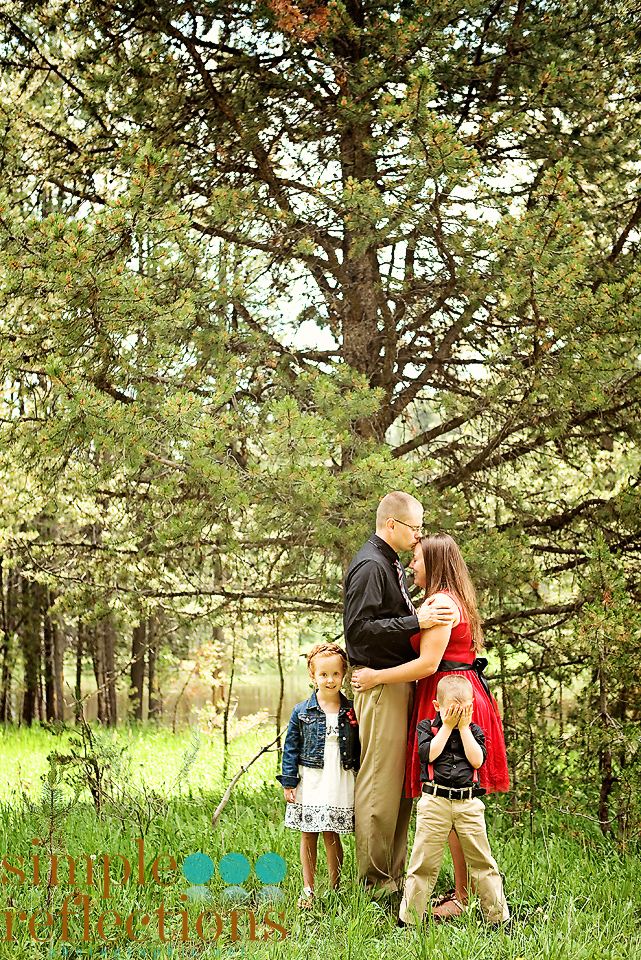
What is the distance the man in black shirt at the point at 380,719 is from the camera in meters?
3.42

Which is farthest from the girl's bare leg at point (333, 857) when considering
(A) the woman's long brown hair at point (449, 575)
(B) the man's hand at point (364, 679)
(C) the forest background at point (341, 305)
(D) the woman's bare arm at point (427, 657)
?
(C) the forest background at point (341, 305)

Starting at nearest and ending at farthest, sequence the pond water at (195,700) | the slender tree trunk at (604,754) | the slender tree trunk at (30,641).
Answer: the slender tree trunk at (604,754) < the slender tree trunk at (30,641) < the pond water at (195,700)

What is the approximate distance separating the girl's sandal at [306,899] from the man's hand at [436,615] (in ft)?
4.05

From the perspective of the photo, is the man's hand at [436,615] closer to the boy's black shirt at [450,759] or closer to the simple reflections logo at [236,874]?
the boy's black shirt at [450,759]

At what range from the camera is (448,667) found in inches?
131

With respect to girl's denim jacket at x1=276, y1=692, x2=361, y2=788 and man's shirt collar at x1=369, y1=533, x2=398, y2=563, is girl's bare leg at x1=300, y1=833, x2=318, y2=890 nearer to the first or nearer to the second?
girl's denim jacket at x1=276, y1=692, x2=361, y2=788

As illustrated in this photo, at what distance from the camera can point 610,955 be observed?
3.03 meters

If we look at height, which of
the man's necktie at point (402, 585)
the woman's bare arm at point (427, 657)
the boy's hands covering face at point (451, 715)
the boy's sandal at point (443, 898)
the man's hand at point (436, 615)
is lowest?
the boy's sandal at point (443, 898)

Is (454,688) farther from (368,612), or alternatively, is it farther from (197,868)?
(197,868)

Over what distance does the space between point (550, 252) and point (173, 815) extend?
4.01 metres

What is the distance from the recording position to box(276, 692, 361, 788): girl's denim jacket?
3449 mm

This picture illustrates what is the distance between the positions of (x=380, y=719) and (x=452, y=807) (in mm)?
477

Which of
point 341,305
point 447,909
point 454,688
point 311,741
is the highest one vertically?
point 341,305

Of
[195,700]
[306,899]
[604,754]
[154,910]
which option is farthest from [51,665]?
[306,899]
